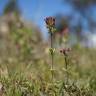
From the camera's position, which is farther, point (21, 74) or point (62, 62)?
point (62, 62)

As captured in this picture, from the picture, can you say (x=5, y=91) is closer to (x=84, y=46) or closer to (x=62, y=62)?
(x=62, y=62)

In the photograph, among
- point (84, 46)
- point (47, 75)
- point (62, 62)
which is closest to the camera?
point (47, 75)

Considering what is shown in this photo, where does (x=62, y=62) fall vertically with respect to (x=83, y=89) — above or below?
above

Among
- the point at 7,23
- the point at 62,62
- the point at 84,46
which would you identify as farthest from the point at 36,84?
the point at 7,23

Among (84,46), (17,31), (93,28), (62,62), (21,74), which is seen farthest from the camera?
(93,28)

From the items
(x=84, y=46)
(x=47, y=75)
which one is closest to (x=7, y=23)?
(x=84, y=46)

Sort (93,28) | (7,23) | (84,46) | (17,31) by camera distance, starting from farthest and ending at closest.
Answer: (93,28)
(7,23)
(84,46)
(17,31)

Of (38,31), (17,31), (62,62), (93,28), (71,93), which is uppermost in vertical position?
(93,28)

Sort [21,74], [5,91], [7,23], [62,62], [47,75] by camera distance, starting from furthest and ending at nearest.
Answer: [7,23], [62,62], [47,75], [21,74], [5,91]

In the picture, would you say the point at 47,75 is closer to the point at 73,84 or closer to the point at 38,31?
the point at 73,84
